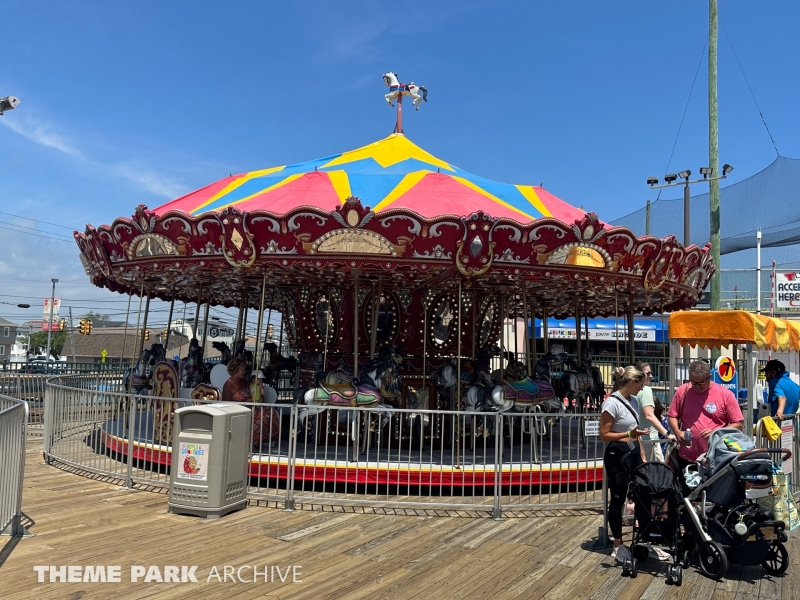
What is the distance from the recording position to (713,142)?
45.5ft

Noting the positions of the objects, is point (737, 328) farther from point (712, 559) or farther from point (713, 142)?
point (713, 142)

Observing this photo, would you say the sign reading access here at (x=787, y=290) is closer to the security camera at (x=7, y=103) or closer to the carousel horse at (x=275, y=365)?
the carousel horse at (x=275, y=365)

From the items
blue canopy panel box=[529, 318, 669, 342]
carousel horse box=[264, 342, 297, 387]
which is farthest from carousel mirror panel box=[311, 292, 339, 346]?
blue canopy panel box=[529, 318, 669, 342]

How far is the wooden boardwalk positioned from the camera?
167 inches

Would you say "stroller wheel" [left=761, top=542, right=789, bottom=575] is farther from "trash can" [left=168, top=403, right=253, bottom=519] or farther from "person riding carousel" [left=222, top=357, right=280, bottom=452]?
"person riding carousel" [left=222, top=357, right=280, bottom=452]

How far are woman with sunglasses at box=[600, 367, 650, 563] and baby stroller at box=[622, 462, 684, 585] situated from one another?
0.37ft

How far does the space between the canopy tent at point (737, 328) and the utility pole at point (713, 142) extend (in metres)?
4.83

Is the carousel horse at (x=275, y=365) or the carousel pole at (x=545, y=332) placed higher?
the carousel pole at (x=545, y=332)

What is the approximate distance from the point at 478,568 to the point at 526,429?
5.54m

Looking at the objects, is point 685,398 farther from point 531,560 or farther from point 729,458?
point 531,560

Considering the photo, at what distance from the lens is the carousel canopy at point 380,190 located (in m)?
8.43

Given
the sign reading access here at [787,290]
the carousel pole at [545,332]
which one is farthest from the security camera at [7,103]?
the sign reading access here at [787,290]

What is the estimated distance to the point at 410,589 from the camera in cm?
428

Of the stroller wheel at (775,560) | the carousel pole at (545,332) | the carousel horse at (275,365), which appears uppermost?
the carousel pole at (545,332)
